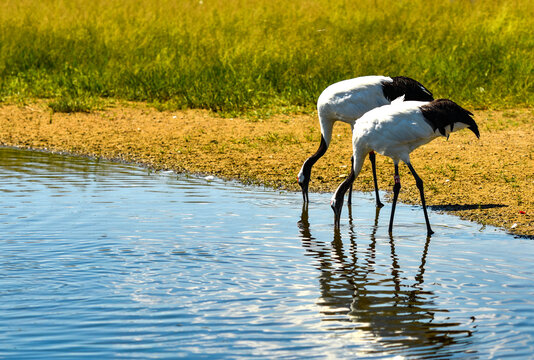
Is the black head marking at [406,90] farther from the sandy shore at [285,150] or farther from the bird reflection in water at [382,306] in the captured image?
the bird reflection in water at [382,306]

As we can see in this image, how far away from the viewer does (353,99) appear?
8.45 m

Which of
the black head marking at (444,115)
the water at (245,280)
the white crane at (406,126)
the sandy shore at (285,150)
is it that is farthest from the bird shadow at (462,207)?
the black head marking at (444,115)

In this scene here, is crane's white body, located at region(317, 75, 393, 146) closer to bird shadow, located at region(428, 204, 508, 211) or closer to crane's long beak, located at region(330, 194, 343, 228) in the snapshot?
bird shadow, located at region(428, 204, 508, 211)

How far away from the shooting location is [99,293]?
202 inches

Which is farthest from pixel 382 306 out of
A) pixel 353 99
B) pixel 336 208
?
pixel 353 99

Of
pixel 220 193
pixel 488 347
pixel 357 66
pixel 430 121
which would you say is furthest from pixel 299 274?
pixel 357 66

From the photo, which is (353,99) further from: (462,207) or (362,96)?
(462,207)

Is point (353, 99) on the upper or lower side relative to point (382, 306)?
upper

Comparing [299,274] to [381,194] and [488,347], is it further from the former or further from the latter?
[381,194]

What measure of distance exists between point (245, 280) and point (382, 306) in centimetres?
96

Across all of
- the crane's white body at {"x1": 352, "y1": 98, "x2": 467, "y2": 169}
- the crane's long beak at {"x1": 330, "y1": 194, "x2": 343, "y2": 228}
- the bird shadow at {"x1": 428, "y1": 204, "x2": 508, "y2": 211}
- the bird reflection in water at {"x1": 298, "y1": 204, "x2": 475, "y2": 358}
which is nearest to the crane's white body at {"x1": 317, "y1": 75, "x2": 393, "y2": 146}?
the crane's white body at {"x1": 352, "y1": 98, "x2": 467, "y2": 169}

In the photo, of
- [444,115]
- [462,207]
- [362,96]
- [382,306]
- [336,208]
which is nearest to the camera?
[382,306]

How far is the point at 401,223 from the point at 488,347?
120 inches

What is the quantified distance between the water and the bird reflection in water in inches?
0.5
